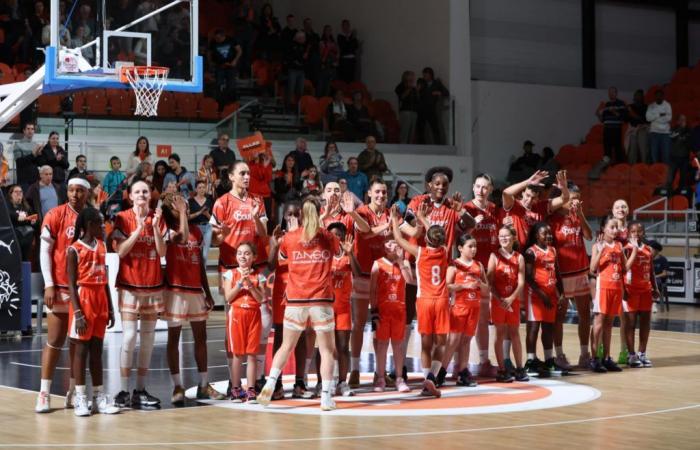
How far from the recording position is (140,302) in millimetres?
9586

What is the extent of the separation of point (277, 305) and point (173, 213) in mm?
1233

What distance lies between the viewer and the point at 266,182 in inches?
738

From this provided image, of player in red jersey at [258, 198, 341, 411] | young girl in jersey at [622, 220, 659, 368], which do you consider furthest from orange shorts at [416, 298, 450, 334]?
young girl in jersey at [622, 220, 659, 368]

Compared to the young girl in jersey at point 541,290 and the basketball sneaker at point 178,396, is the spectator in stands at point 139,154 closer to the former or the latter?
the young girl in jersey at point 541,290

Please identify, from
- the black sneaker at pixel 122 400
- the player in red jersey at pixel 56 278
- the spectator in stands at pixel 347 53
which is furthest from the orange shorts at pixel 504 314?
the spectator in stands at pixel 347 53

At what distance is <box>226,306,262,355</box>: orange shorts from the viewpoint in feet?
31.9

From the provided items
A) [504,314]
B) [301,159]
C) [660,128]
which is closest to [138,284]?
[504,314]

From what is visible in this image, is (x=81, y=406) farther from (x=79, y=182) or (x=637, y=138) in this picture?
(x=637, y=138)

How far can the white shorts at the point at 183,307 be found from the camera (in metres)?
9.70

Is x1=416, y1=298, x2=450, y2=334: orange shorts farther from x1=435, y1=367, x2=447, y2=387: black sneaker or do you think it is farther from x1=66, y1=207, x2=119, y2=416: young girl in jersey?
x1=66, y1=207, x2=119, y2=416: young girl in jersey

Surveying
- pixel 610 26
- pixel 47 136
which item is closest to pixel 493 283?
pixel 47 136

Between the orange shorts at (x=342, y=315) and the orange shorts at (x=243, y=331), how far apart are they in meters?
0.71

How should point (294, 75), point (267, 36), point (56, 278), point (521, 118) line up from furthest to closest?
point (521, 118) < point (267, 36) < point (294, 75) < point (56, 278)

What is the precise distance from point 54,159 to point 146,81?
16.8ft
